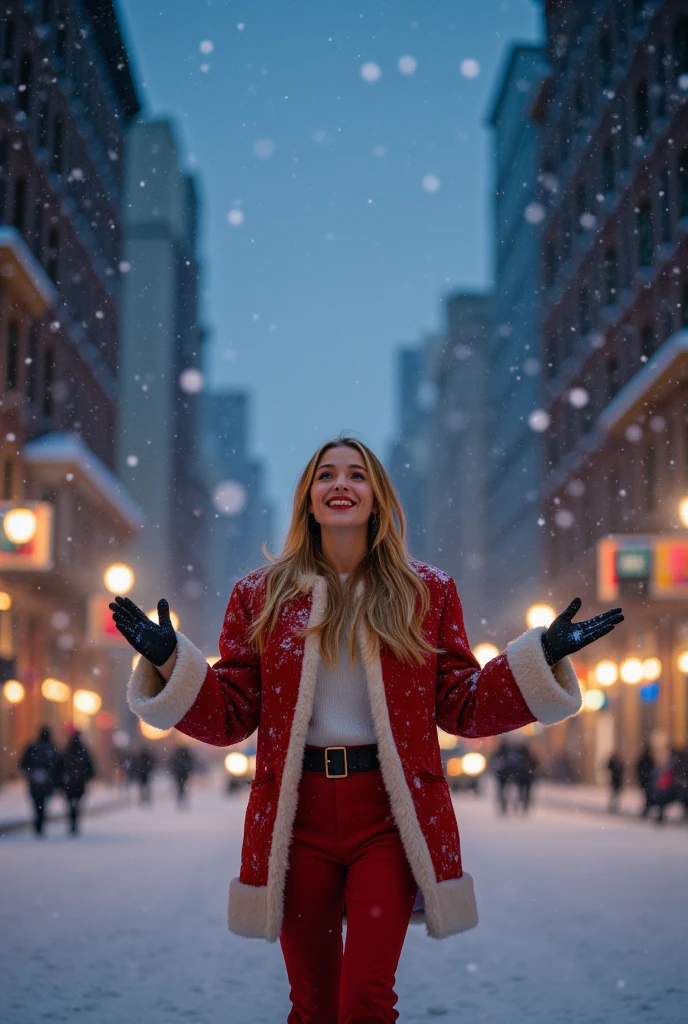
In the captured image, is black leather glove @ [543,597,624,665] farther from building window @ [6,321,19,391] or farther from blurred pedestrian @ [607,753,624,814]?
building window @ [6,321,19,391]

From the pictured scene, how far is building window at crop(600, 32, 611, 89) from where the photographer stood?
140ft

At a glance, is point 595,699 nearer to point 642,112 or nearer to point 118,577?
point 642,112

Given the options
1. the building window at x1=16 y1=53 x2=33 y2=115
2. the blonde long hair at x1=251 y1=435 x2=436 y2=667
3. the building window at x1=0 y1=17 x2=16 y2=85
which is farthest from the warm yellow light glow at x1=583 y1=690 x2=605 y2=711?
the blonde long hair at x1=251 y1=435 x2=436 y2=667

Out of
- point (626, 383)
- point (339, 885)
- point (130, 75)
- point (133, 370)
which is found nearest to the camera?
point (339, 885)

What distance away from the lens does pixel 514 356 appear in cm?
7844

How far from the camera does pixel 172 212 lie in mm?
107500

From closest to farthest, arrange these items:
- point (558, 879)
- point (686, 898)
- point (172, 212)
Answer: point (686, 898) < point (558, 879) < point (172, 212)

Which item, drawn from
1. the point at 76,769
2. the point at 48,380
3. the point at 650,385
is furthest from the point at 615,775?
the point at 48,380

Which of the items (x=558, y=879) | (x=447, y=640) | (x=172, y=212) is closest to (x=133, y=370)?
(x=172, y=212)

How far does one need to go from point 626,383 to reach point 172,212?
7413 cm

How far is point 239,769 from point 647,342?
16.7 m

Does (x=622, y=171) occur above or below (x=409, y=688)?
above

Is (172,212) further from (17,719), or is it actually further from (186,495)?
(17,719)

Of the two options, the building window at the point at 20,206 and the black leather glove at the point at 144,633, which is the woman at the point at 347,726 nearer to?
the black leather glove at the point at 144,633
